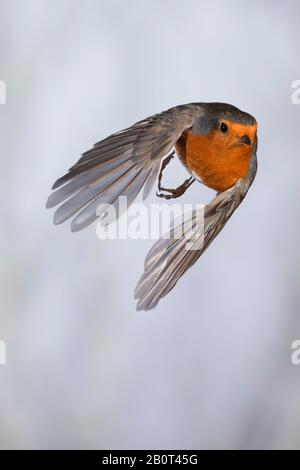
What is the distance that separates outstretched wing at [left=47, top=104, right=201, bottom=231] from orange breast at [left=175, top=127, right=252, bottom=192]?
0.02 meters

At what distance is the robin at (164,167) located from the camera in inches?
27.1

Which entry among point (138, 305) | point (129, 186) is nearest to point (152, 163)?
point (129, 186)

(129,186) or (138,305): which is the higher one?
(129,186)

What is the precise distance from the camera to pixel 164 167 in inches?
31.4

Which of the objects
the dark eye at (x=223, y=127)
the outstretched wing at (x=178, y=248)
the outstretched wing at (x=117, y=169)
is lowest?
the outstretched wing at (x=178, y=248)

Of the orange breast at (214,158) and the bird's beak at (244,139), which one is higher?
the bird's beak at (244,139)

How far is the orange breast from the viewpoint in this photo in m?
0.72

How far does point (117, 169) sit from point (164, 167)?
0.11m

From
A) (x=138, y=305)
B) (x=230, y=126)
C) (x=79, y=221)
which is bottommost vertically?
(x=138, y=305)

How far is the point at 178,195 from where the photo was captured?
824mm

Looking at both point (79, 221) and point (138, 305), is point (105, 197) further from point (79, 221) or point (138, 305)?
point (138, 305)

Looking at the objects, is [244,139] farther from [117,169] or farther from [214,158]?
[117,169]

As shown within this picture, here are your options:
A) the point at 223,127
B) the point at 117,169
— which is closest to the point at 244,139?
the point at 223,127

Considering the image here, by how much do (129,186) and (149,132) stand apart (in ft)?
0.26
